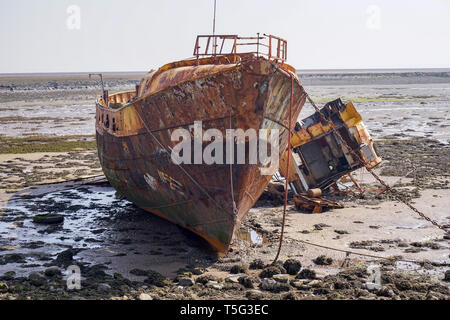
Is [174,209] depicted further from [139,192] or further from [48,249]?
[48,249]

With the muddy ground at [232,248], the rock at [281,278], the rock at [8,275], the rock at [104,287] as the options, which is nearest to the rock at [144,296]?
the muddy ground at [232,248]

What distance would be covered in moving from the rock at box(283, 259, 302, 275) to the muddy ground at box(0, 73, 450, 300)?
0.02 m

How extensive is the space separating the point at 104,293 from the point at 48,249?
10.8 ft

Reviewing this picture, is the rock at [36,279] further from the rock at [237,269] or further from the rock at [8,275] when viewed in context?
the rock at [237,269]

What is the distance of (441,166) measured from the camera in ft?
64.0

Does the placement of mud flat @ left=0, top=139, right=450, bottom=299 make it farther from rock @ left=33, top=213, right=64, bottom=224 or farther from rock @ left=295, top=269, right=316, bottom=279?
rock @ left=33, top=213, right=64, bottom=224

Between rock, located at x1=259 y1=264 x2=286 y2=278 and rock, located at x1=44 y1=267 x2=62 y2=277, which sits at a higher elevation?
rock, located at x1=259 y1=264 x2=286 y2=278

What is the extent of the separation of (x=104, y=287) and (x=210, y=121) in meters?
3.48

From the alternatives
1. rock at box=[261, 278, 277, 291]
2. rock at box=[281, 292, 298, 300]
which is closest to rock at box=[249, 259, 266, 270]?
rock at box=[261, 278, 277, 291]

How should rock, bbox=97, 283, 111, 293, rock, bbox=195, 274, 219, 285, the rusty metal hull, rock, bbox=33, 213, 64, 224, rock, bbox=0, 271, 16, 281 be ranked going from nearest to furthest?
rock, bbox=97, 283, 111, 293
rock, bbox=195, 274, 219, 285
rock, bbox=0, 271, 16, 281
the rusty metal hull
rock, bbox=33, 213, 64, 224

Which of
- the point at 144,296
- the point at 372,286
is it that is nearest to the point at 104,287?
the point at 144,296

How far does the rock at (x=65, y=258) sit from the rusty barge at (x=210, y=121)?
2311mm

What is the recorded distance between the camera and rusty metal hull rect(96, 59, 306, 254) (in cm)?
991

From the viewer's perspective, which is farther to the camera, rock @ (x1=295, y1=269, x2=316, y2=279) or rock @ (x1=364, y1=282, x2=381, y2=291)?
rock @ (x1=295, y1=269, x2=316, y2=279)
